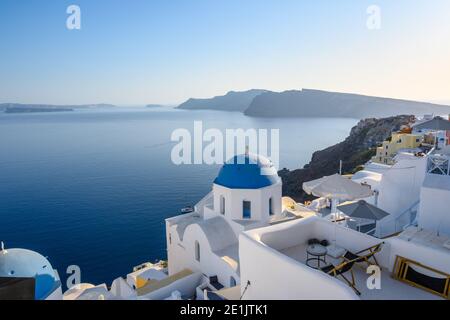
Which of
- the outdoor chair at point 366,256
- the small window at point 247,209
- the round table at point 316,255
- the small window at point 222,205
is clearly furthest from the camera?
the small window at point 222,205

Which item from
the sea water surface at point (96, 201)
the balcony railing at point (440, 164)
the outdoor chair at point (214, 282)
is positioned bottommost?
the sea water surface at point (96, 201)

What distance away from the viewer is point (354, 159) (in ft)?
152

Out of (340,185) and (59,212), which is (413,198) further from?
(59,212)

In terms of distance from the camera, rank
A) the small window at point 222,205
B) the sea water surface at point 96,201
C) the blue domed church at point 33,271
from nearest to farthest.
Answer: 1. the blue domed church at point 33,271
2. the small window at point 222,205
3. the sea water surface at point 96,201

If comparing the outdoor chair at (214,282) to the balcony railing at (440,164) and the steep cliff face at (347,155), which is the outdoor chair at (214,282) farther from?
the steep cliff face at (347,155)

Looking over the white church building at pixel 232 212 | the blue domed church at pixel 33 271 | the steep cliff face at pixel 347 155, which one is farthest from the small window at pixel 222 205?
the steep cliff face at pixel 347 155

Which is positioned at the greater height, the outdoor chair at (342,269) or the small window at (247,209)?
the outdoor chair at (342,269)

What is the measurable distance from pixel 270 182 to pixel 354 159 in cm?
3496

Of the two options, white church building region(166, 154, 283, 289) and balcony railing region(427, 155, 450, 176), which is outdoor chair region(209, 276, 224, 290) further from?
balcony railing region(427, 155, 450, 176)

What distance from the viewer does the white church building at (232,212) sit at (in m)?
14.9

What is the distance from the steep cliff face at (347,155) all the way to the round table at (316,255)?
3459cm

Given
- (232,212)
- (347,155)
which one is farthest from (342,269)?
(347,155)
